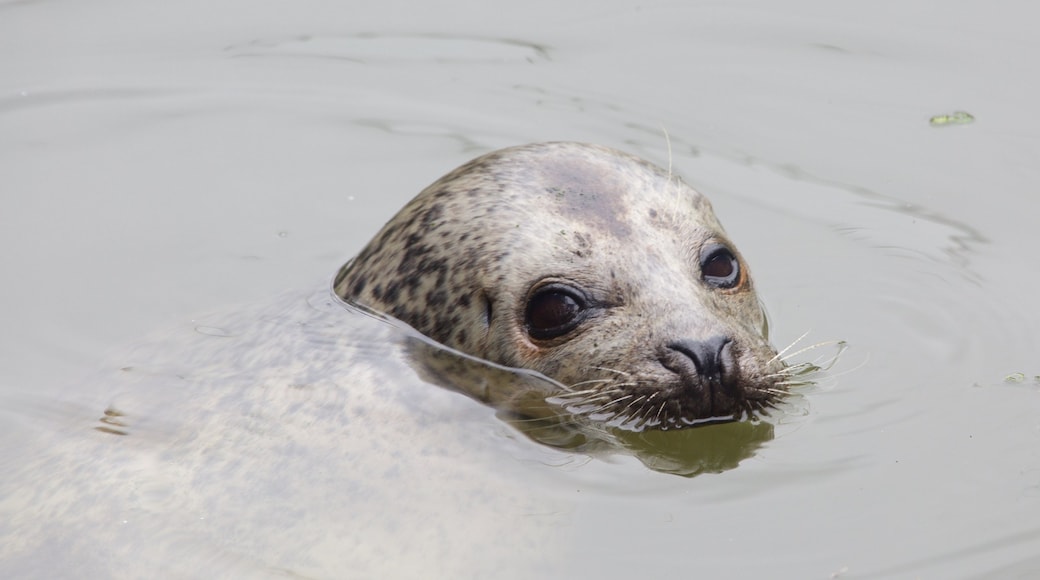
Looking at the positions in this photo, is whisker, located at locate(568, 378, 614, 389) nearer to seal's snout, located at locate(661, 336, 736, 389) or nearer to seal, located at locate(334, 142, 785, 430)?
seal, located at locate(334, 142, 785, 430)

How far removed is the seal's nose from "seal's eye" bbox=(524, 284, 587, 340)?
1.84 feet

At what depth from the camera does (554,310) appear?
224 inches

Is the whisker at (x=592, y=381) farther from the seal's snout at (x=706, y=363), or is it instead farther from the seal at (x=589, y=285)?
the seal's snout at (x=706, y=363)

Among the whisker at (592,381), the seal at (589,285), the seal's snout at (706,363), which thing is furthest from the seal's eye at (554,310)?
the seal's snout at (706,363)

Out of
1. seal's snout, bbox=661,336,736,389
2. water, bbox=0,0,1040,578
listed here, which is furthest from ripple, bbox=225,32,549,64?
seal's snout, bbox=661,336,736,389

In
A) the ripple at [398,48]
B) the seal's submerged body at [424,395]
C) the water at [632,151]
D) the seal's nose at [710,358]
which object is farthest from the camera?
the ripple at [398,48]

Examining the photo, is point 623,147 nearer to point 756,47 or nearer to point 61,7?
point 756,47

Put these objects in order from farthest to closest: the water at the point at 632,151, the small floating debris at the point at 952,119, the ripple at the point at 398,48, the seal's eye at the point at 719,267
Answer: the ripple at the point at 398,48 → the small floating debris at the point at 952,119 → the seal's eye at the point at 719,267 → the water at the point at 632,151

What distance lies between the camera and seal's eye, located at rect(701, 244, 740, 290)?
5.88m

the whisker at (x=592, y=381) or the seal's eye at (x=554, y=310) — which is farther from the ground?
the seal's eye at (x=554, y=310)

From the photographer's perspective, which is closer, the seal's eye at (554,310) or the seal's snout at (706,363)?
the seal's snout at (706,363)

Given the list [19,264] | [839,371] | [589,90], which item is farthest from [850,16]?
[19,264]

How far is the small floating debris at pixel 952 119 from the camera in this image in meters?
8.42

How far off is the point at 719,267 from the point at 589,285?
0.62 metres
